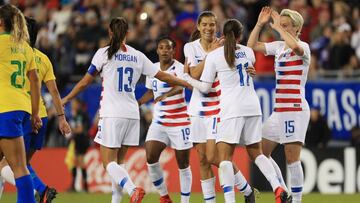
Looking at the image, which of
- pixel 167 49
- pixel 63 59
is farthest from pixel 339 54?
pixel 167 49

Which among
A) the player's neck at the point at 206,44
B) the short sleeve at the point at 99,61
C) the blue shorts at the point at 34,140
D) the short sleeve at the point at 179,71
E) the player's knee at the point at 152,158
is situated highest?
the player's neck at the point at 206,44

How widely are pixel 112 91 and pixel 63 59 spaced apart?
10.7 metres

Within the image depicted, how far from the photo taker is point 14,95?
1261 cm

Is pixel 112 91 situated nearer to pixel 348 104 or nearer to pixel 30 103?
pixel 30 103

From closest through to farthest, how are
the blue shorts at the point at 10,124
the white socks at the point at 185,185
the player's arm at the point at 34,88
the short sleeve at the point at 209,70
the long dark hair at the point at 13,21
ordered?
the blue shorts at the point at 10,124, the long dark hair at the point at 13,21, the player's arm at the point at 34,88, the short sleeve at the point at 209,70, the white socks at the point at 185,185

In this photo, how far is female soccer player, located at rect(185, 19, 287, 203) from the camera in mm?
13984

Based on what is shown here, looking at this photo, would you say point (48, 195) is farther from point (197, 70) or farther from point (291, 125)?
point (291, 125)

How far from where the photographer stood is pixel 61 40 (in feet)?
83.9

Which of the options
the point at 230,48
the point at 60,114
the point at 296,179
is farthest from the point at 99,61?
the point at 296,179

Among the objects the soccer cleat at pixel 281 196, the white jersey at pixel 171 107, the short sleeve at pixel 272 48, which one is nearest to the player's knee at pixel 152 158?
the white jersey at pixel 171 107

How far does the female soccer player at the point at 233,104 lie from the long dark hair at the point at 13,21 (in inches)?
107

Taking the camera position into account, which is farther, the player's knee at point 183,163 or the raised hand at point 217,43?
the player's knee at point 183,163

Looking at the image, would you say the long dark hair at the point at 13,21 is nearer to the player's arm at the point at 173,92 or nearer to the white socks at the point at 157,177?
the player's arm at the point at 173,92

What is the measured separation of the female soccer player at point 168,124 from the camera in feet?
52.8
